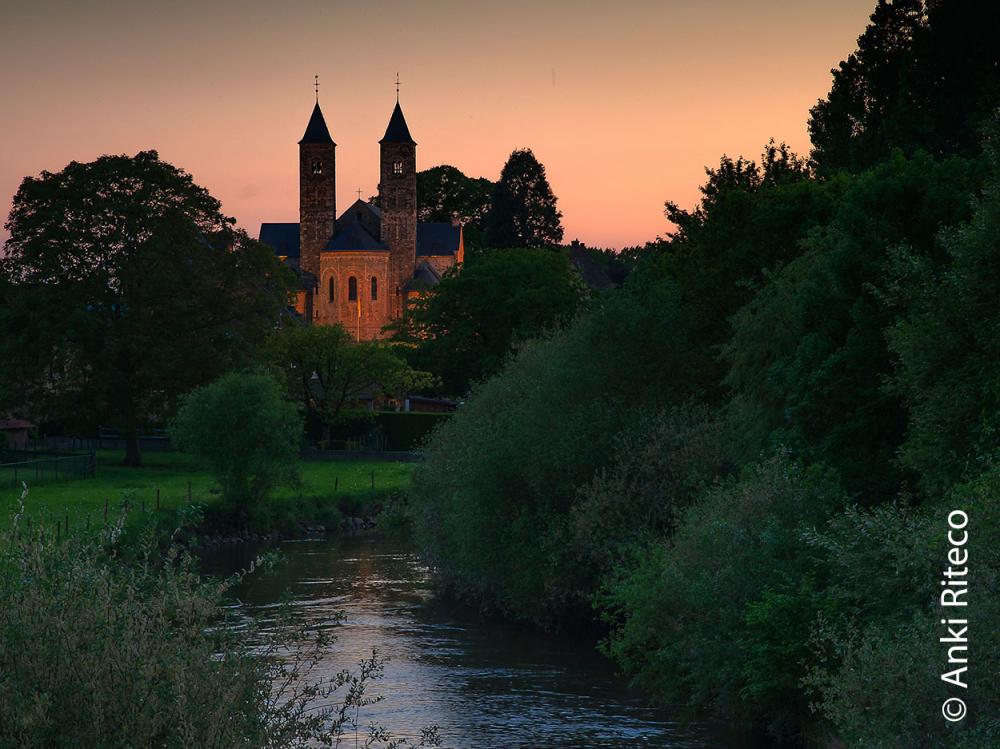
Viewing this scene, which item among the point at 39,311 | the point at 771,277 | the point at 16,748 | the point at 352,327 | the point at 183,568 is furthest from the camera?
the point at 352,327

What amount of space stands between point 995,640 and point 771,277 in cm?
2109

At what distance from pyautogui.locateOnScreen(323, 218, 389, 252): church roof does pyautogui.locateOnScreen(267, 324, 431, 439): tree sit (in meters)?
45.5

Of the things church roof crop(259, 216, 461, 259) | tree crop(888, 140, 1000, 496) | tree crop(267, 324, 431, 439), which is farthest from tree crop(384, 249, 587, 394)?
tree crop(888, 140, 1000, 496)

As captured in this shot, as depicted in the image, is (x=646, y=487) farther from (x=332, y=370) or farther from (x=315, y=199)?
(x=315, y=199)

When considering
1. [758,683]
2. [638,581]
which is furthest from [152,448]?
[758,683]

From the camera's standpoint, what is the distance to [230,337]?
6688 centimetres

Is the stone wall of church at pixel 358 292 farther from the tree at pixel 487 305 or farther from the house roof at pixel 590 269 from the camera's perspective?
the tree at pixel 487 305

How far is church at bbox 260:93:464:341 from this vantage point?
126500 mm

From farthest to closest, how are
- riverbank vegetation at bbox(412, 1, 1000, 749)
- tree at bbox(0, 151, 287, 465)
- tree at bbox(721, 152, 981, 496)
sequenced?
tree at bbox(0, 151, 287, 465)
tree at bbox(721, 152, 981, 496)
riverbank vegetation at bbox(412, 1, 1000, 749)

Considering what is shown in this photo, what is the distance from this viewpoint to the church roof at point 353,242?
418ft

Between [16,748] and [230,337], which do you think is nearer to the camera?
[16,748]

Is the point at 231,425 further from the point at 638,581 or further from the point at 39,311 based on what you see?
the point at 638,581

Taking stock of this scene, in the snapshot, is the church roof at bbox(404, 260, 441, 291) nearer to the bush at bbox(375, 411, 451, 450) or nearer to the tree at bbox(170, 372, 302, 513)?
the bush at bbox(375, 411, 451, 450)

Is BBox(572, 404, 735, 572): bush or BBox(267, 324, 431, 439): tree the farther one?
BBox(267, 324, 431, 439): tree
